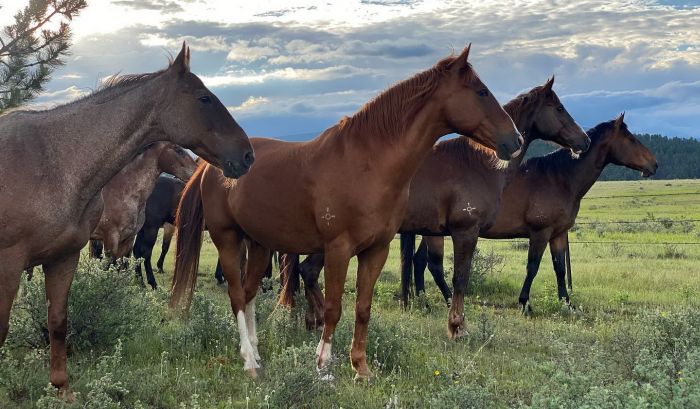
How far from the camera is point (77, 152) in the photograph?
13.4 feet

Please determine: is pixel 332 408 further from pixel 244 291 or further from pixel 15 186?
pixel 15 186

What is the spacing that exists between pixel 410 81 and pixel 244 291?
261 centimetres

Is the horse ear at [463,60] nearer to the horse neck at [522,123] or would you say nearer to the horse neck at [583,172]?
the horse neck at [522,123]

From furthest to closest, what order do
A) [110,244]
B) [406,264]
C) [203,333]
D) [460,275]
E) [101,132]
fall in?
1. [406,264]
2. [110,244]
3. [460,275]
4. [203,333]
5. [101,132]

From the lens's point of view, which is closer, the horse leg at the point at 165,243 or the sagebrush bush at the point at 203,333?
the sagebrush bush at the point at 203,333

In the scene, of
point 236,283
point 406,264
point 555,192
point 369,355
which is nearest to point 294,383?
point 369,355

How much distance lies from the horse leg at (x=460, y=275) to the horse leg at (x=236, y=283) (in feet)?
8.24

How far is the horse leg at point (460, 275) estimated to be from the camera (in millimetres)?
6871

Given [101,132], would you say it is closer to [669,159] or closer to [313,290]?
[313,290]

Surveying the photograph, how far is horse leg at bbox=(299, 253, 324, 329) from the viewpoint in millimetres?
6711

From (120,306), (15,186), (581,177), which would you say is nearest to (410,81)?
(15,186)

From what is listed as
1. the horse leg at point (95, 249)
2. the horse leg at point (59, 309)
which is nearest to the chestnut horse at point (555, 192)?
the horse leg at point (95, 249)

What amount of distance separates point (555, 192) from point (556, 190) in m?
0.04

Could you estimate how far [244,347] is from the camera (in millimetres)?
5398
